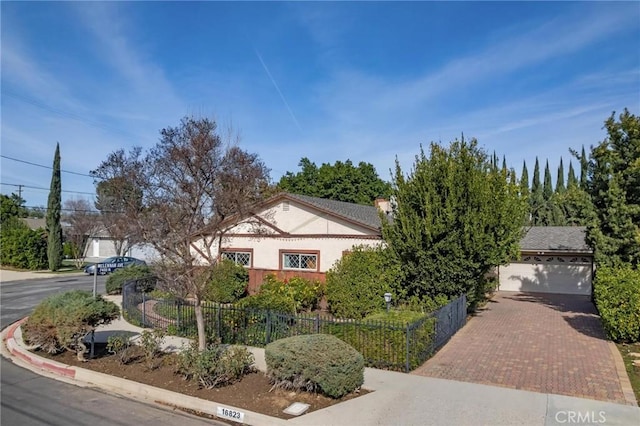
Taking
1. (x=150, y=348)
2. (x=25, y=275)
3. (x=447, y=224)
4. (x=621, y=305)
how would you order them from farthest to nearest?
(x=25, y=275) < (x=447, y=224) < (x=621, y=305) < (x=150, y=348)

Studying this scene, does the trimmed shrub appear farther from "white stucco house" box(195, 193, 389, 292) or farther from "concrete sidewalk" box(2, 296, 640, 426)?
"white stucco house" box(195, 193, 389, 292)

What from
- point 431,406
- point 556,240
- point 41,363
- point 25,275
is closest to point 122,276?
point 41,363

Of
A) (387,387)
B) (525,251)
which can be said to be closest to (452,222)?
(387,387)

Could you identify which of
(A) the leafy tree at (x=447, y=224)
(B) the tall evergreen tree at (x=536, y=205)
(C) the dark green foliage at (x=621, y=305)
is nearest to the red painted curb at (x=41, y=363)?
(A) the leafy tree at (x=447, y=224)

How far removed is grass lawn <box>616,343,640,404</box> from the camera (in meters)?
8.65

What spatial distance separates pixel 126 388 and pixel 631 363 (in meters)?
11.0

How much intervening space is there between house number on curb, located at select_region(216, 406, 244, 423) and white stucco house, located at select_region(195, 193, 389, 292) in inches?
390

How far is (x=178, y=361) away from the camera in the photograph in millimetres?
9203

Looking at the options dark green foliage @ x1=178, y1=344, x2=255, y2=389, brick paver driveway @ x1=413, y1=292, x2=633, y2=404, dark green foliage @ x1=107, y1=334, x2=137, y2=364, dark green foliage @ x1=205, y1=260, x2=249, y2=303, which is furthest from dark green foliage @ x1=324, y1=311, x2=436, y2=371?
dark green foliage @ x1=205, y1=260, x2=249, y2=303

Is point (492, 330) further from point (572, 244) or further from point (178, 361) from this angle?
point (572, 244)

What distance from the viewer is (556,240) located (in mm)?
26406

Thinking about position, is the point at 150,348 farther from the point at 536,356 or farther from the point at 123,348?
the point at 536,356

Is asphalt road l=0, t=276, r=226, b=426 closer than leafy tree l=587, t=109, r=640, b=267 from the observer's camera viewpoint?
Yes

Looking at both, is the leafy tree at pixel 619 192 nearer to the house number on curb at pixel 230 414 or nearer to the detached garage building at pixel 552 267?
the detached garage building at pixel 552 267
